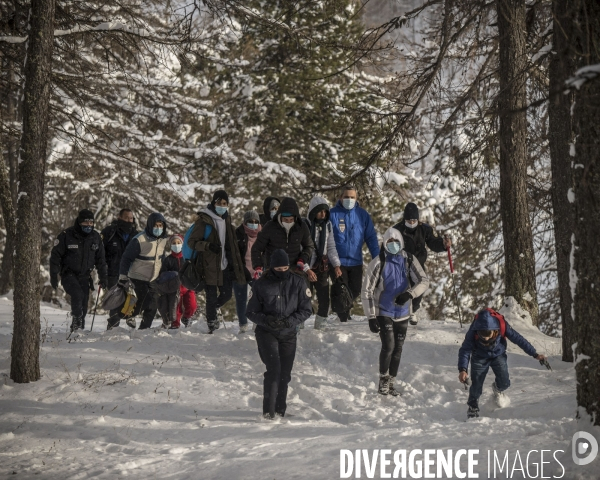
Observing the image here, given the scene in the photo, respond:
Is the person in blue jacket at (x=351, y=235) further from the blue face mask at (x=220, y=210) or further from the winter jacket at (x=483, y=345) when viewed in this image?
the winter jacket at (x=483, y=345)

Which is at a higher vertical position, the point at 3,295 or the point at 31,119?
the point at 31,119

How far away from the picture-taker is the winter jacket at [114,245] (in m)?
12.0

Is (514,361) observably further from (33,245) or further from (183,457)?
(33,245)

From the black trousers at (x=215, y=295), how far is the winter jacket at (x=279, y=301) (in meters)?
3.03

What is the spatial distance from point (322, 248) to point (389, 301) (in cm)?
219

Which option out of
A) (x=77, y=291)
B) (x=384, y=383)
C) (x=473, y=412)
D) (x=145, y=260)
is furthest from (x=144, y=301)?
(x=473, y=412)

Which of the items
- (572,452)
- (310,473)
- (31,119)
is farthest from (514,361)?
(31,119)

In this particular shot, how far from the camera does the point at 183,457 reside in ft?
20.9

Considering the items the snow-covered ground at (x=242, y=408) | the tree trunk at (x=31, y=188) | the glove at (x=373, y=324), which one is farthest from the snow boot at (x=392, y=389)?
the tree trunk at (x=31, y=188)

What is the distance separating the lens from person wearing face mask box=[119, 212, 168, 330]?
1100 cm

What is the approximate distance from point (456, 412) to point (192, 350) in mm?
3996

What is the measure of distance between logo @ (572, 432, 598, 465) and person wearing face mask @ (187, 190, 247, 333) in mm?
5909

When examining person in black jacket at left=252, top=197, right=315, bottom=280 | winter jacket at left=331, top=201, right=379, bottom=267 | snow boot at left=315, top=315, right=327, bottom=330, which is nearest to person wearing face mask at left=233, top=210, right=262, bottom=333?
person in black jacket at left=252, top=197, right=315, bottom=280

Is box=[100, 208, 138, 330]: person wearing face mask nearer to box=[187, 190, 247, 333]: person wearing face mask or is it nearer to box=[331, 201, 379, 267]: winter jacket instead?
box=[187, 190, 247, 333]: person wearing face mask
